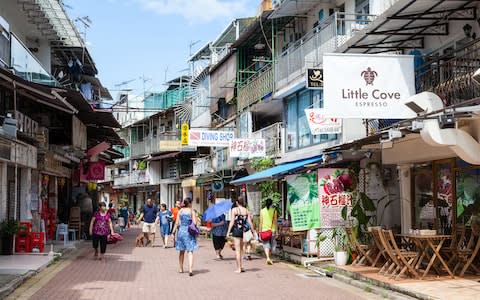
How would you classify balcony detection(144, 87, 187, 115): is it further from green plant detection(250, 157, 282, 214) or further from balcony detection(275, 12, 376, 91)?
balcony detection(275, 12, 376, 91)

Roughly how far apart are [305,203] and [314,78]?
10.9 feet

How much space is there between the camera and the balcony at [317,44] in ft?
57.8

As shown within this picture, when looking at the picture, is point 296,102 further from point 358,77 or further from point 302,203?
point 358,77

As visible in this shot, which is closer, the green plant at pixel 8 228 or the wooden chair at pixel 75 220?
the green plant at pixel 8 228

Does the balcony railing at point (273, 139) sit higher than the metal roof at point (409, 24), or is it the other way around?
the metal roof at point (409, 24)

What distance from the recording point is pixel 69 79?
2811 centimetres

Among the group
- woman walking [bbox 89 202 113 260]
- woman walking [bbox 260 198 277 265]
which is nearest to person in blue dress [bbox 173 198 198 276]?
woman walking [bbox 260 198 277 265]

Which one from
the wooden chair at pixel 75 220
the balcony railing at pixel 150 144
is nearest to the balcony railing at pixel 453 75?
the wooden chair at pixel 75 220

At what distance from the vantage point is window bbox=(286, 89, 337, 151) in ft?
64.3

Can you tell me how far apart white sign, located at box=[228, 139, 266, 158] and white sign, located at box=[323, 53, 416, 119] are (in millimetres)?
11456

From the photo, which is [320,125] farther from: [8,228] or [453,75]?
[8,228]

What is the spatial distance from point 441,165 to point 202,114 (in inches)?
880

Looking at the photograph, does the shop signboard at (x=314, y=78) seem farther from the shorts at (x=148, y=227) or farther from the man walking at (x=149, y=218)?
the shorts at (x=148, y=227)

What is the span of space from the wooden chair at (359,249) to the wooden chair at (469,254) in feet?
7.36
